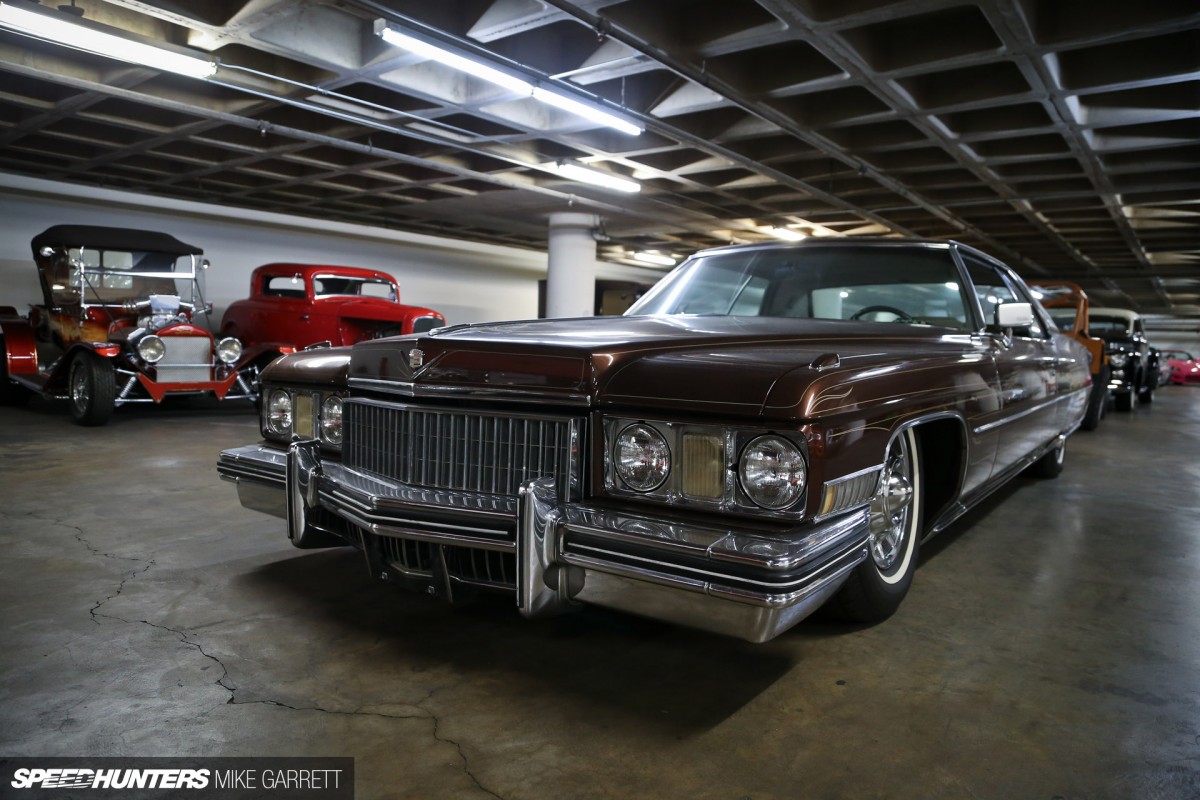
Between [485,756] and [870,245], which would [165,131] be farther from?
[485,756]

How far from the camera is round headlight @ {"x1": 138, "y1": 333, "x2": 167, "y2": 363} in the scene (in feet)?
24.9

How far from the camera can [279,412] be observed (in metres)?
2.94

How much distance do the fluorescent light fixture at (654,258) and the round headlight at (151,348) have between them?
12493mm

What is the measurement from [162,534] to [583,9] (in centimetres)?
439

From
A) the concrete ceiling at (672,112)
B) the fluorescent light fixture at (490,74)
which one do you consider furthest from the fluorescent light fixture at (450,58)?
the concrete ceiling at (672,112)

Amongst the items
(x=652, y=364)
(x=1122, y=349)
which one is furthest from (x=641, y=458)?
(x=1122, y=349)

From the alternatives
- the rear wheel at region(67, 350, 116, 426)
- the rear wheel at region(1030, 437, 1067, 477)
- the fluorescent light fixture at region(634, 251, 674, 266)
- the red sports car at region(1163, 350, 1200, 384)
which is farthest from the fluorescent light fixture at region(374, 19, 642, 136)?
the red sports car at region(1163, 350, 1200, 384)

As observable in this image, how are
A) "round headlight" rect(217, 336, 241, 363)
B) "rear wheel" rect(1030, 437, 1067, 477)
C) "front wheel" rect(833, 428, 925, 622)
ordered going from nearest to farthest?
"front wheel" rect(833, 428, 925, 622), "rear wheel" rect(1030, 437, 1067, 477), "round headlight" rect(217, 336, 241, 363)

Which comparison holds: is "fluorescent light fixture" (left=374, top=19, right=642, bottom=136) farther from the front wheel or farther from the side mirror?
the front wheel

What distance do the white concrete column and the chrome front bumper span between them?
13.0 m

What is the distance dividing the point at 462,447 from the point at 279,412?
1136mm

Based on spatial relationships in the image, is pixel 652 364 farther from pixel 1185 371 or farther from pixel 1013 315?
pixel 1185 371

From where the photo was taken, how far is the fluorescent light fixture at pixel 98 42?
570 centimetres

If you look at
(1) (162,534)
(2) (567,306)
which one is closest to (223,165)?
(2) (567,306)
